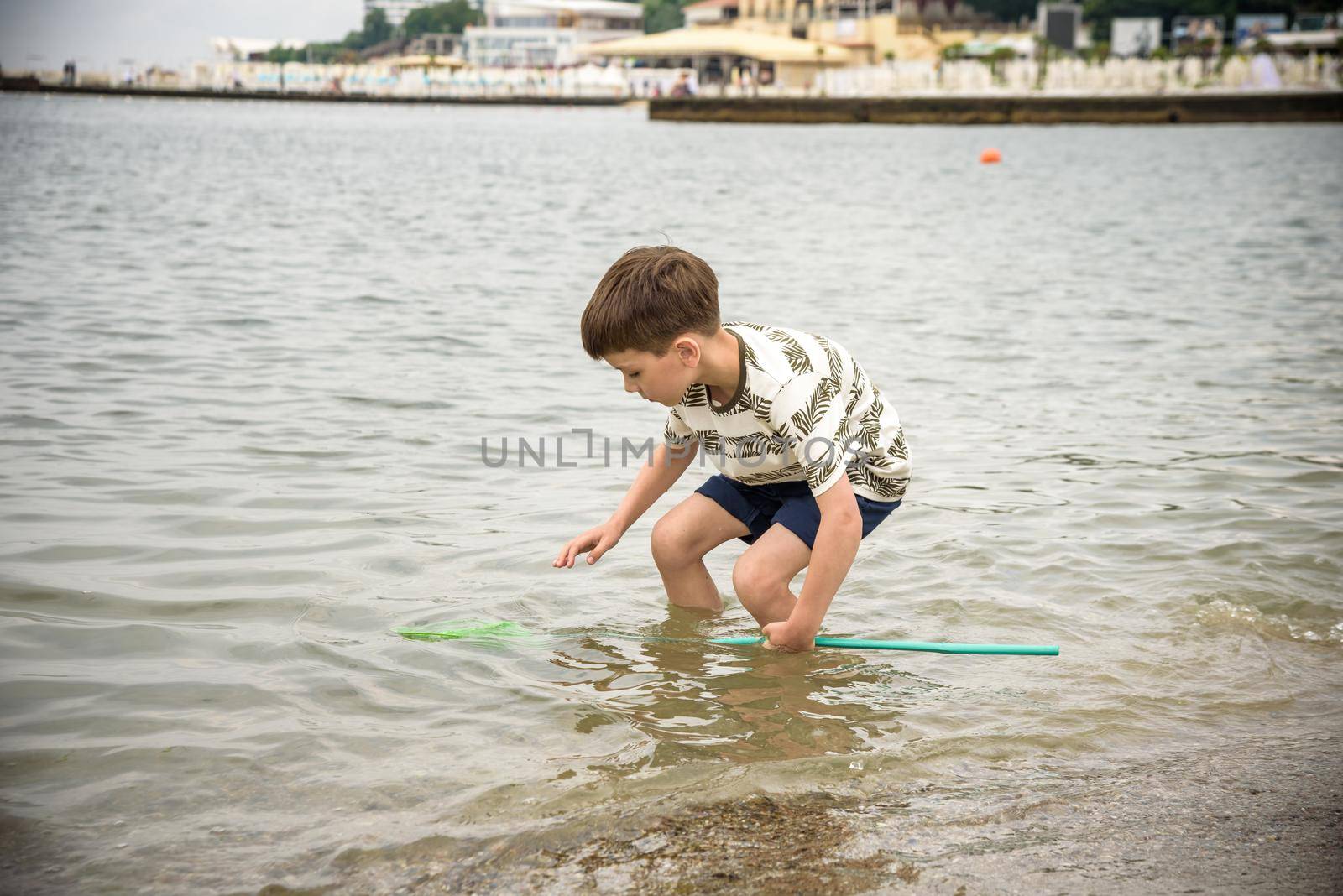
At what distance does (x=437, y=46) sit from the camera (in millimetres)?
143750

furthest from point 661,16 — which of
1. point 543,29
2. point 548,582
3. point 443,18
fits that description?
point 548,582

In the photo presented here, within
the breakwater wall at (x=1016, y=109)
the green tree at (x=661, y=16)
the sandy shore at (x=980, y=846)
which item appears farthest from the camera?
the green tree at (x=661, y=16)

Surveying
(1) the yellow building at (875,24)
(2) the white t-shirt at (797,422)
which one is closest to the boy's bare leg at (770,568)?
(2) the white t-shirt at (797,422)

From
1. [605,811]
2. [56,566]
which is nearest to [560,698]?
[605,811]

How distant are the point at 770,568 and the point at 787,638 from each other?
0.19 metres

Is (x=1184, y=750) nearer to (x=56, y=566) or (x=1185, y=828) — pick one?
(x=1185, y=828)

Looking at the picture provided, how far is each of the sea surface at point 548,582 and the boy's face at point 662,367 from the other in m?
0.74

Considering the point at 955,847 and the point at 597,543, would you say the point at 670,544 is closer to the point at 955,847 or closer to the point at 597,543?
the point at 597,543

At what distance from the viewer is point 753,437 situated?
114 inches

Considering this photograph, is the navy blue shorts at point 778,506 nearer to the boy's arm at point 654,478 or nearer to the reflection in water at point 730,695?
the boy's arm at point 654,478

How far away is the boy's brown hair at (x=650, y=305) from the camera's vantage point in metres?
2.69

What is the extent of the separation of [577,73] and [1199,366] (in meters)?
81.7

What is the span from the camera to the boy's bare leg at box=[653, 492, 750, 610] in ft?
10.5

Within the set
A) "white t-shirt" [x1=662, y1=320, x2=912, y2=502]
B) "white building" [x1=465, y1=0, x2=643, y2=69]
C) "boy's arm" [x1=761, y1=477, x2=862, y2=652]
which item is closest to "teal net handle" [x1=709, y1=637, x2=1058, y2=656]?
"boy's arm" [x1=761, y1=477, x2=862, y2=652]
